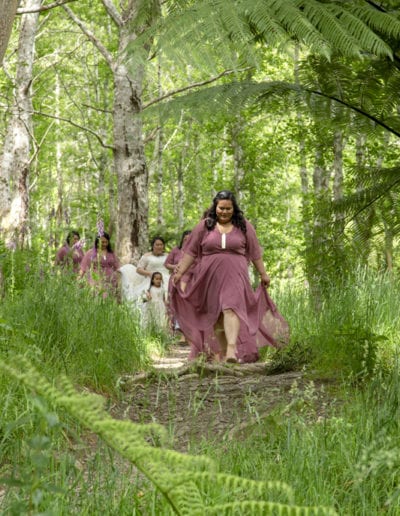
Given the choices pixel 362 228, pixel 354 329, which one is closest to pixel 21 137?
pixel 362 228

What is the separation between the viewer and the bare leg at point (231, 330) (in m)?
8.10

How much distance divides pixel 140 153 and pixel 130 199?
2.50 feet

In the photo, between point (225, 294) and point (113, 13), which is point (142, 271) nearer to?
point (113, 13)

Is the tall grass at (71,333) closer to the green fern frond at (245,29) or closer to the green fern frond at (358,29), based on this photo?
the green fern frond at (245,29)

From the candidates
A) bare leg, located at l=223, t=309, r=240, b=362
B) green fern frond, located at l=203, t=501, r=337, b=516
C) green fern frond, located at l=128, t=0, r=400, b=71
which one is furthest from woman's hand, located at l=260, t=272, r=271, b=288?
green fern frond, located at l=203, t=501, r=337, b=516

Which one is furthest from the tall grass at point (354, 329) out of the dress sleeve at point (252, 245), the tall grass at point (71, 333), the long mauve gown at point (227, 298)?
the tall grass at point (71, 333)

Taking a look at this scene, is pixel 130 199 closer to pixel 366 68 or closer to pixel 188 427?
pixel 366 68

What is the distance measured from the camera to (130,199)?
502 inches

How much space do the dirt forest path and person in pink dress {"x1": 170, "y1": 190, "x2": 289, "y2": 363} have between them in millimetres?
894

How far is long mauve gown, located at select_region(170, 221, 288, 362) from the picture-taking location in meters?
8.40

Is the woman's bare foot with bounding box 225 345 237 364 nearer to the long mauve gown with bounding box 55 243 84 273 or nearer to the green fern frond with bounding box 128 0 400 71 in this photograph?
the long mauve gown with bounding box 55 243 84 273

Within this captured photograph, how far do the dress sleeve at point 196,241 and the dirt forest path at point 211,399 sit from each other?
1.75m

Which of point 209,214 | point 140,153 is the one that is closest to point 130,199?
point 140,153

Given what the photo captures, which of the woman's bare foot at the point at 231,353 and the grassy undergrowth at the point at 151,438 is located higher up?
the grassy undergrowth at the point at 151,438
